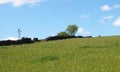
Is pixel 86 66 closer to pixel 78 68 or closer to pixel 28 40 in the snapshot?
pixel 78 68

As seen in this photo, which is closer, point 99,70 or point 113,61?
point 99,70

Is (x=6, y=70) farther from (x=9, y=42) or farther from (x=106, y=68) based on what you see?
(x=9, y=42)

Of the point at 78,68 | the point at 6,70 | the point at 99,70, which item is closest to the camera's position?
the point at 99,70

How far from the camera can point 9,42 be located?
7619 centimetres

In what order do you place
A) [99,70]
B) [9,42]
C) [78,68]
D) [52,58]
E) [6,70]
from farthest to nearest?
[9,42], [52,58], [6,70], [78,68], [99,70]

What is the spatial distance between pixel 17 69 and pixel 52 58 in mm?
3746

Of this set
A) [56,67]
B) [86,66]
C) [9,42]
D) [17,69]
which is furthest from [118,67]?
[9,42]

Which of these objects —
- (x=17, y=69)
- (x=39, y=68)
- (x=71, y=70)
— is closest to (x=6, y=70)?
(x=17, y=69)

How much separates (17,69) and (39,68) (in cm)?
116

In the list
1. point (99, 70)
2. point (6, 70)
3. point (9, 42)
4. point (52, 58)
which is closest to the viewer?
point (99, 70)

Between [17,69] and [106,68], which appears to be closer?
[106,68]

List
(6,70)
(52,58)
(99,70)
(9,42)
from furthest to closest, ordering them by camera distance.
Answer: (9,42), (52,58), (6,70), (99,70)

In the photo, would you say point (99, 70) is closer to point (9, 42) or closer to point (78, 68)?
point (78, 68)

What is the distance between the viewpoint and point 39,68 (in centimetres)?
1762
